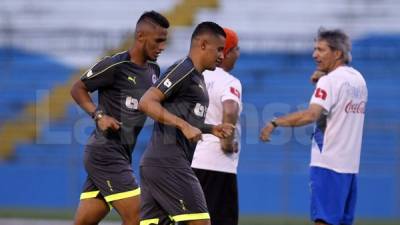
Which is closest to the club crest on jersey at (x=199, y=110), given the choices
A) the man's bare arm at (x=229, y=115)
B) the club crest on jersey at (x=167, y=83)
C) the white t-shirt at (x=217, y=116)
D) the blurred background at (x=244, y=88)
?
the club crest on jersey at (x=167, y=83)

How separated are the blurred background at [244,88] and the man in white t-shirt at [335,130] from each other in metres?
5.86

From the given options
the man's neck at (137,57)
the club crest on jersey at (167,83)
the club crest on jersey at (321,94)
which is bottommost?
the club crest on jersey at (321,94)

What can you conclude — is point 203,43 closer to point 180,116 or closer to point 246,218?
point 180,116

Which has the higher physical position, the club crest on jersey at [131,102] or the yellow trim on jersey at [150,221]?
the club crest on jersey at [131,102]

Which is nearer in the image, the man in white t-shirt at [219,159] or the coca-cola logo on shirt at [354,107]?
the coca-cola logo on shirt at [354,107]

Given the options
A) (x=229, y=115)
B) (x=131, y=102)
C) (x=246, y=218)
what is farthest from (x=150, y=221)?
(x=246, y=218)

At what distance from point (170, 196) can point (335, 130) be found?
1.81m

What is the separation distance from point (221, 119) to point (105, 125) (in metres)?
1.44

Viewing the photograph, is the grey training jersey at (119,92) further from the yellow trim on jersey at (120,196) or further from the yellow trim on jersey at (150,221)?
the yellow trim on jersey at (150,221)

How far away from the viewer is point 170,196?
709cm

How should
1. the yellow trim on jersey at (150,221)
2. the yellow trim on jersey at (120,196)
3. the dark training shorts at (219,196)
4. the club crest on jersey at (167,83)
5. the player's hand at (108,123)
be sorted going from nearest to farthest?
the club crest on jersey at (167,83) → the yellow trim on jersey at (150,221) → the player's hand at (108,123) → the yellow trim on jersey at (120,196) → the dark training shorts at (219,196)

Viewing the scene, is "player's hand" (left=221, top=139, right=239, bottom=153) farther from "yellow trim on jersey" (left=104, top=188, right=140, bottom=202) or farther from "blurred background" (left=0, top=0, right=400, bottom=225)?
"blurred background" (left=0, top=0, right=400, bottom=225)

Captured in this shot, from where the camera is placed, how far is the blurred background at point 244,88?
16.6 metres

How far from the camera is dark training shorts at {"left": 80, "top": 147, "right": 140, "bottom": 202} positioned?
8023 millimetres
